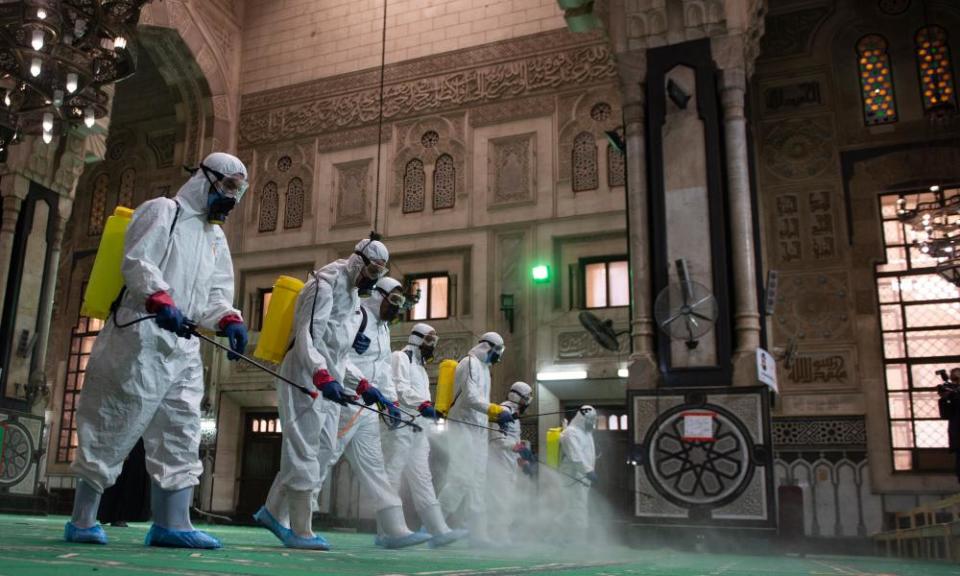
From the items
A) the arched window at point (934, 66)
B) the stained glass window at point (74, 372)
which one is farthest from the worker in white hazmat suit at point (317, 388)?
the stained glass window at point (74, 372)

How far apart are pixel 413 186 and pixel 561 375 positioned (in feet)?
14.5

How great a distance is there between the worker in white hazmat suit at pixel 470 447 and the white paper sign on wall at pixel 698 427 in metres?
1.54

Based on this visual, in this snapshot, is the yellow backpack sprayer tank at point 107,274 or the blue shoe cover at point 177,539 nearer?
the blue shoe cover at point 177,539

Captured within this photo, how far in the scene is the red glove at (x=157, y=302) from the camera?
11.0ft

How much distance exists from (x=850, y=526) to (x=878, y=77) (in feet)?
20.3

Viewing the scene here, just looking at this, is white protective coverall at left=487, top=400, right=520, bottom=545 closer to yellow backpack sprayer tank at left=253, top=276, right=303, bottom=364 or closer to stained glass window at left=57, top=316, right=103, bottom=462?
yellow backpack sprayer tank at left=253, top=276, right=303, bottom=364

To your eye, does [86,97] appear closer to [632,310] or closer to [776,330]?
[632,310]

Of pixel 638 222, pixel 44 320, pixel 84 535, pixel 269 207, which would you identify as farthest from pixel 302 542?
pixel 269 207

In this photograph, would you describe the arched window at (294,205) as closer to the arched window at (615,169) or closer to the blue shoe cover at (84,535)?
the arched window at (615,169)

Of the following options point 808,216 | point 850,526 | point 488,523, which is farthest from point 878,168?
point 488,523

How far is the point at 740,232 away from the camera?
7520mm

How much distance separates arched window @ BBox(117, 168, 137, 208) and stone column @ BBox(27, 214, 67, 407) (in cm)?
397

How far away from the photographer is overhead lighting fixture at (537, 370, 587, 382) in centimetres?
1253

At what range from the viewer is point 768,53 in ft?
41.1
